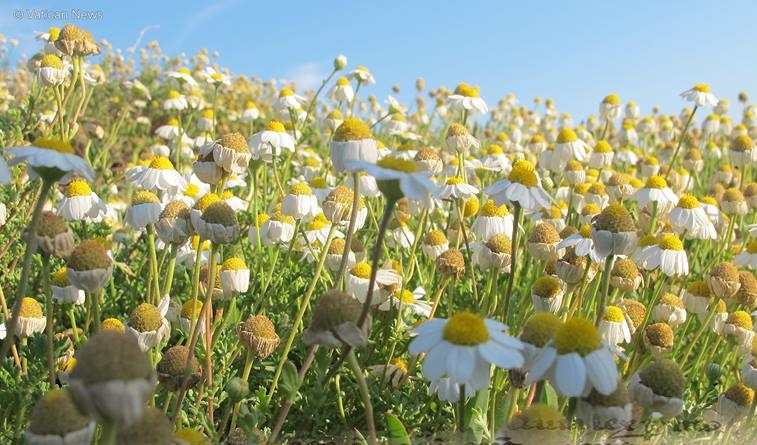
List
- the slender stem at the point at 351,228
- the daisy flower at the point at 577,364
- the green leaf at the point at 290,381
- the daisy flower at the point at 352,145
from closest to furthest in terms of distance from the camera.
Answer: the daisy flower at the point at 577,364 < the green leaf at the point at 290,381 < the slender stem at the point at 351,228 < the daisy flower at the point at 352,145

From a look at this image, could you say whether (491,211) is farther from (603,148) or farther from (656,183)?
(603,148)

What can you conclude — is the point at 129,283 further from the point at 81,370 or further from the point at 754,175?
the point at 754,175

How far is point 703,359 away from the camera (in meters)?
3.13

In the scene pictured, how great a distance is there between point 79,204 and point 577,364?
6.33 feet

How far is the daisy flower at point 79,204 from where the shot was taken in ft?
8.06

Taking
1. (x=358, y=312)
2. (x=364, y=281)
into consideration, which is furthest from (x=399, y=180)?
(x=364, y=281)

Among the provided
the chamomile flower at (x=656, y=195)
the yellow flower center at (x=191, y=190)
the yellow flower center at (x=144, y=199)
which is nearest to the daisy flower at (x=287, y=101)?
the yellow flower center at (x=191, y=190)

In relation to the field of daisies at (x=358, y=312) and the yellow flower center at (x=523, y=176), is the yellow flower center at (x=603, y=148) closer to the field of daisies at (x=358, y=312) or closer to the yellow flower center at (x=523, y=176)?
the field of daisies at (x=358, y=312)

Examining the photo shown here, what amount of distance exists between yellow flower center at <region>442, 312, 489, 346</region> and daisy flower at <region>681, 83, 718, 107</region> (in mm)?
3793

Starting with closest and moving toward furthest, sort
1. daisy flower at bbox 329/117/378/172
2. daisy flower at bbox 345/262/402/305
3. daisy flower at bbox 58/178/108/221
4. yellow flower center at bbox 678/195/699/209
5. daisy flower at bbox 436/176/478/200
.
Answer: daisy flower at bbox 329/117/378/172, daisy flower at bbox 58/178/108/221, daisy flower at bbox 345/262/402/305, daisy flower at bbox 436/176/478/200, yellow flower center at bbox 678/195/699/209

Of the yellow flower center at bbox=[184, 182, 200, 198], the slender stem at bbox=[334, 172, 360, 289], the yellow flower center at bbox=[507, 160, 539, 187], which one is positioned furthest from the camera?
the yellow flower center at bbox=[184, 182, 200, 198]

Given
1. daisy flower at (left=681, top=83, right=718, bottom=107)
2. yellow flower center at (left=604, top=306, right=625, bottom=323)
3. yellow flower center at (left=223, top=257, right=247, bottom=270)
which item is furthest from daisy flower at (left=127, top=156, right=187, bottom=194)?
daisy flower at (left=681, top=83, right=718, bottom=107)

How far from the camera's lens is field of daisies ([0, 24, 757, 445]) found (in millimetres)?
1305

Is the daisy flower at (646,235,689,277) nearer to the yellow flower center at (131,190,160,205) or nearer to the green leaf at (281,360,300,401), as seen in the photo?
the green leaf at (281,360,300,401)
